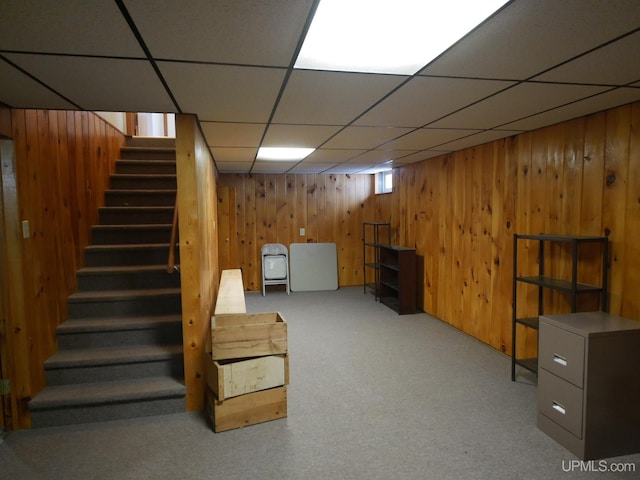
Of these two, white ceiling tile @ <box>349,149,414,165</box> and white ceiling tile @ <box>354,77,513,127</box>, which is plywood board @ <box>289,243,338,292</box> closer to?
white ceiling tile @ <box>349,149,414,165</box>

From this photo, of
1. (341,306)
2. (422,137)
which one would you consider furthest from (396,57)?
(341,306)

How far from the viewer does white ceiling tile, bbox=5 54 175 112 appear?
161cm

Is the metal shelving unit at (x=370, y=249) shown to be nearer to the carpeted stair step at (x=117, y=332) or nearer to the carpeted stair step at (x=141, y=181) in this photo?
the carpeted stair step at (x=141, y=181)

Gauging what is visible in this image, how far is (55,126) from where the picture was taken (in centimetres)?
284

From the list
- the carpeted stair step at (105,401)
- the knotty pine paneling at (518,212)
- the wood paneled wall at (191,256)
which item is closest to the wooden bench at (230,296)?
the wood paneled wall at (191,256)

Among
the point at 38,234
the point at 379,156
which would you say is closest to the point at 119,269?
the point at 38,234

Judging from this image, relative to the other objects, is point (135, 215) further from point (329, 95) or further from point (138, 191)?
point (329, 95)

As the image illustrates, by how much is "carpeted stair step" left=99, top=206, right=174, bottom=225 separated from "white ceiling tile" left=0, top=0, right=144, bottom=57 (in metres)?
2.67

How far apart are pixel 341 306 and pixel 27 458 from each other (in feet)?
13.0

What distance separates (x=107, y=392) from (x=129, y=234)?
174cm

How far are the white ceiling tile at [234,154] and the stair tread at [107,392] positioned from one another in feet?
7.58

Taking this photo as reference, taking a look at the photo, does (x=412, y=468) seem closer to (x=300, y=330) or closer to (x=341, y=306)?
(x=300, y=330)

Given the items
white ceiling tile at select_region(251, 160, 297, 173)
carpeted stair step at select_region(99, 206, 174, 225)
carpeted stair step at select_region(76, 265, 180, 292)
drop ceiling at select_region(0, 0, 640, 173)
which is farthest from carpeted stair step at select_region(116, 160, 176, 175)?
drop ceiling at select_region(0, 0, 640, 173)

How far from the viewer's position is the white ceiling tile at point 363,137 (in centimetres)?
305
